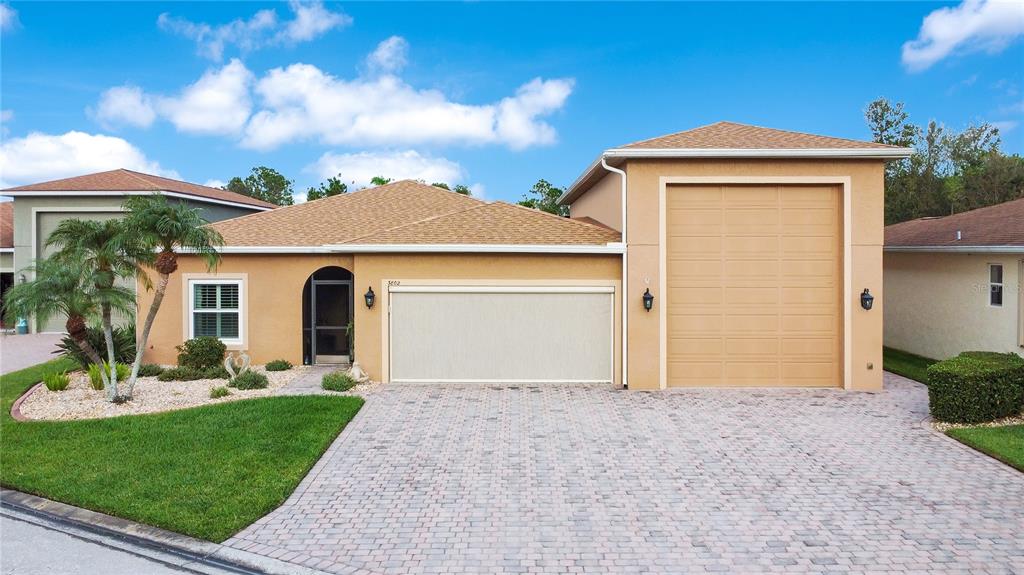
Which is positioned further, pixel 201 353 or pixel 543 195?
pixel 543 195

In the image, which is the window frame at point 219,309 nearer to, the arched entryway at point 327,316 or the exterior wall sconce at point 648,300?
the arched entryway at point 327,316

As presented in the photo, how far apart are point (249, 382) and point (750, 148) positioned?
34.6 ft

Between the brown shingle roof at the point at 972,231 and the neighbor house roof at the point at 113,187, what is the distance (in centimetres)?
2140

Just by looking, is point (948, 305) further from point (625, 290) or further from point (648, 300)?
point (625, 290)

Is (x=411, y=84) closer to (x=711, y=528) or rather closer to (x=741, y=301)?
(x=741, y=301)

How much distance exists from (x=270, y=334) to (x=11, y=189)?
1309 cm

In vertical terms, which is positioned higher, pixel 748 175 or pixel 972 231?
pixel 748 175

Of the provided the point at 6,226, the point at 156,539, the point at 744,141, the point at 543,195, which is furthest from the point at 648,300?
the point at 543,195

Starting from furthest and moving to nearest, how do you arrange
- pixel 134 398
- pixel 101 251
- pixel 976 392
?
pixel 134 398
pixel 101 251
pixel 976 392

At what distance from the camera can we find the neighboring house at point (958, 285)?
13094 mm

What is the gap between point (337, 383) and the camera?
11.9 m

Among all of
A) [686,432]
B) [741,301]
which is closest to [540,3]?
[741,301]

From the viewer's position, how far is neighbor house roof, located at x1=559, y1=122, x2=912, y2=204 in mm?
11891

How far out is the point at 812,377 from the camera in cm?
1245
